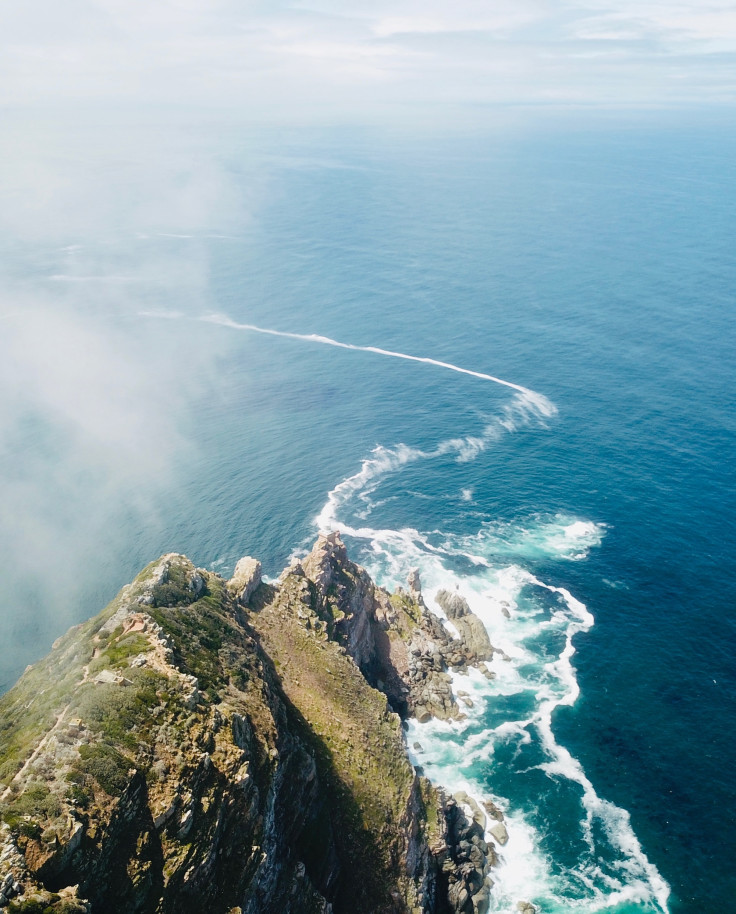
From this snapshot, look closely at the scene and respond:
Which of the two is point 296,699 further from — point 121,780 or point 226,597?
point 121,780

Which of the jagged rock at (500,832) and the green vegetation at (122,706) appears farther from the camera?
the jagged rock at (500,832)

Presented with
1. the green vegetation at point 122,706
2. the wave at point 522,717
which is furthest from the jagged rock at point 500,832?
the green vegetation at point 122,706

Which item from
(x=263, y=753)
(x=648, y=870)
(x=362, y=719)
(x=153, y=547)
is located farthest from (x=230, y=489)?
(x=648, y=870)

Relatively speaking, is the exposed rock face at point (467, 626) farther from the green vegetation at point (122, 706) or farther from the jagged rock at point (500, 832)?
the green vegetation at point (122, 706)

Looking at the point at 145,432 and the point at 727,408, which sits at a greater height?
the point at 727,408

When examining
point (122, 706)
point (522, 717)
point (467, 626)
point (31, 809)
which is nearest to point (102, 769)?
point (31, 809)

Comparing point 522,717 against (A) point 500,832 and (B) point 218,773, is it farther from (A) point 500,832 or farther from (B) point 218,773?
(B) point 218,773
